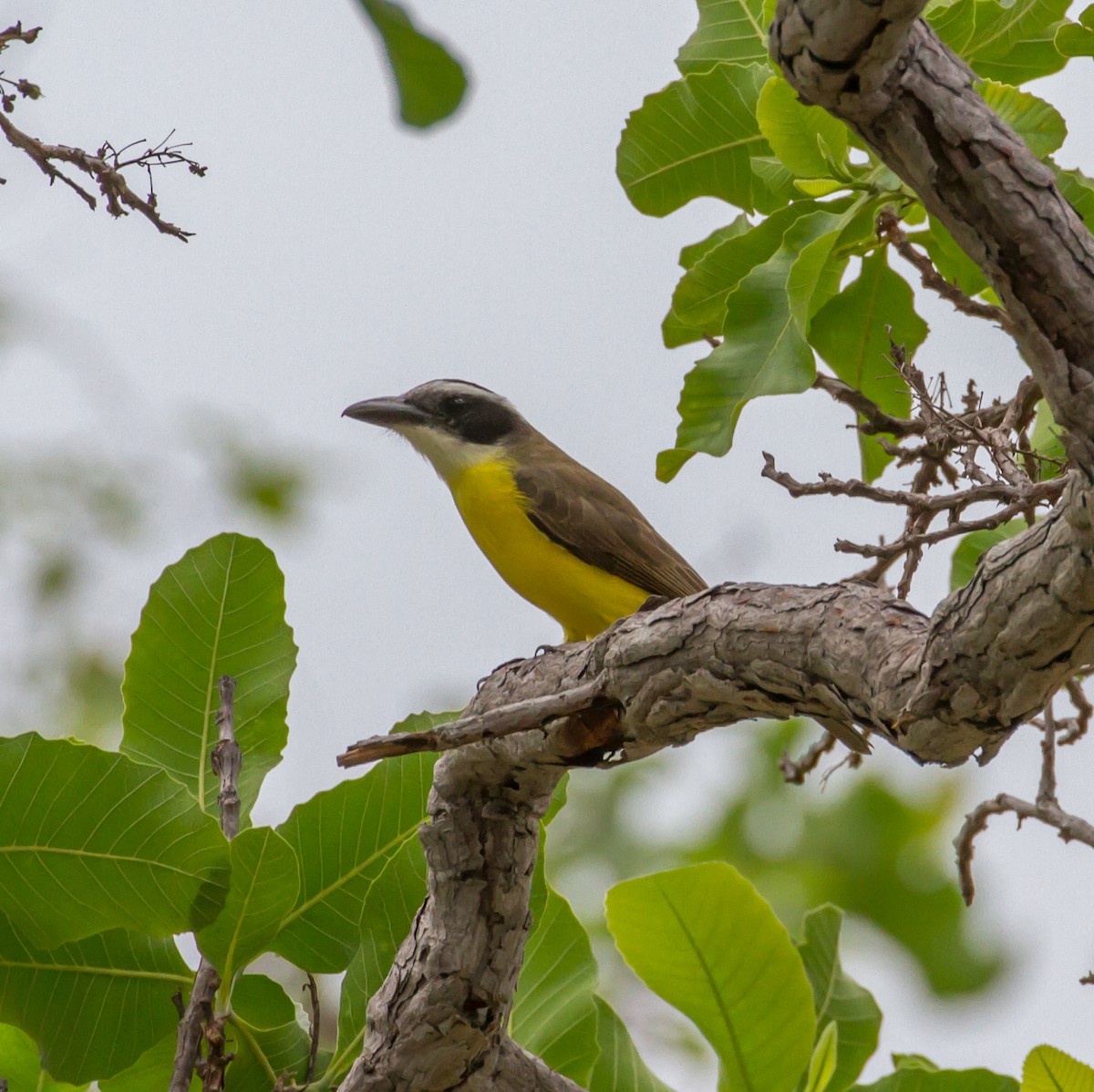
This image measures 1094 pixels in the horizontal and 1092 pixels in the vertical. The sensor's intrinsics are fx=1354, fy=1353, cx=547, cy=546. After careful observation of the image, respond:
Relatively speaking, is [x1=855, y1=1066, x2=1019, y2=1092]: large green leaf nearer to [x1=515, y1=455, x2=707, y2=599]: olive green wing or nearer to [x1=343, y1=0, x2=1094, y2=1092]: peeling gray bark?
[x1=343, y1=0, x2=1094, y2=1092]: peeling gray bark

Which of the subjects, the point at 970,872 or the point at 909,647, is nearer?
the point at 909,647

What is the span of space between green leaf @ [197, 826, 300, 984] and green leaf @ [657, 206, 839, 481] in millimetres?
1078

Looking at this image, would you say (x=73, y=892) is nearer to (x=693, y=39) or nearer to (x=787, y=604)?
(x=787, y=604)

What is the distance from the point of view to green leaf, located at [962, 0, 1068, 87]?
273 centimetres

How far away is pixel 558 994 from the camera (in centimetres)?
289

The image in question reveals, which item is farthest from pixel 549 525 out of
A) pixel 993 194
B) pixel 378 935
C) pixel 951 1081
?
pixel 993 194

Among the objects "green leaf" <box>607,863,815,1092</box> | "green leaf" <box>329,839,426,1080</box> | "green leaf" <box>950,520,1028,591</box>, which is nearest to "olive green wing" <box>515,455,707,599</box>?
"green leaf" <box>950,520,1028,591</box>

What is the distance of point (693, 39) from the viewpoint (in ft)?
10.4

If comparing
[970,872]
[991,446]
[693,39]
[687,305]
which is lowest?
[970,872]

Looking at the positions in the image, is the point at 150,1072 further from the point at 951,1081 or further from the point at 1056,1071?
the point at 1056,1071

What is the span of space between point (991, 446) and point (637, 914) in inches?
45.8

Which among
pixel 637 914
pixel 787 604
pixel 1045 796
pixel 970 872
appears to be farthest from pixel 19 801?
pixel 1045 796

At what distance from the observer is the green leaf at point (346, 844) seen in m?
2.77

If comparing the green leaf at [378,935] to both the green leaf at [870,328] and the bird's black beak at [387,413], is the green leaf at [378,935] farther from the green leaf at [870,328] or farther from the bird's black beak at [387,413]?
the bird's black beak at [387,413]
